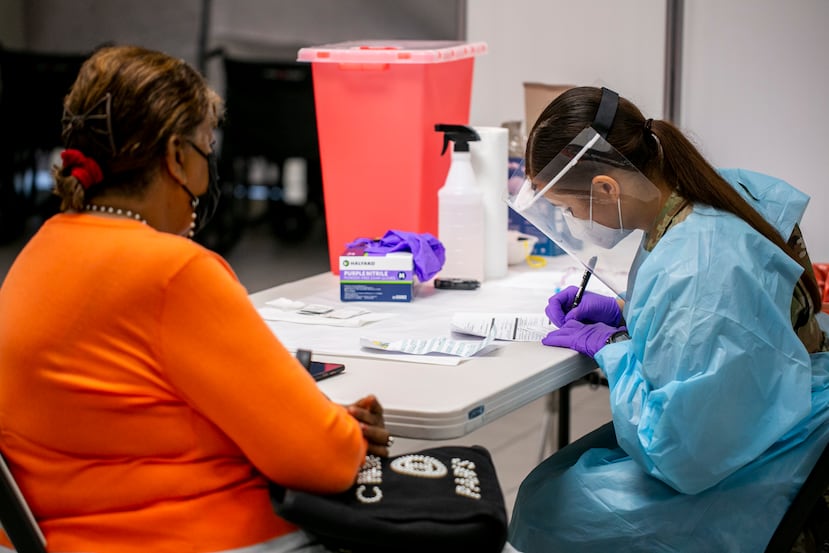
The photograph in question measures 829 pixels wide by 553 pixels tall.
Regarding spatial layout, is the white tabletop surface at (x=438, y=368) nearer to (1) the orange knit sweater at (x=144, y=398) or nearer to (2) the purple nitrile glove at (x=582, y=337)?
(2) the purple nitrile glove at (x=582, y=337)

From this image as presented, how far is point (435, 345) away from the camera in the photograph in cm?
163

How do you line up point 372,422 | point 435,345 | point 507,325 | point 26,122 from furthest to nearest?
point 26,122 → point 507,325 → point 435,345 → point 372,422

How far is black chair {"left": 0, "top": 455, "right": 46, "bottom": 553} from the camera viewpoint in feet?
3.61

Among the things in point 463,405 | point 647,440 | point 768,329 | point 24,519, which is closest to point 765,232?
point 768,329

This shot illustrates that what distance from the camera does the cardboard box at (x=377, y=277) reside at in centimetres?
201

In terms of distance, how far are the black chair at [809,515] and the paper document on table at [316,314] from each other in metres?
0.76

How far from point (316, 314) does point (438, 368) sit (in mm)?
443

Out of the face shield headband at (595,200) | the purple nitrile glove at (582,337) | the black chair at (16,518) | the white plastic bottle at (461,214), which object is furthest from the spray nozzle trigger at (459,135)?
the black chair at (16,518)

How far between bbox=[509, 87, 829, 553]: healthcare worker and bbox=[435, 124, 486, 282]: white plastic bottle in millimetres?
453

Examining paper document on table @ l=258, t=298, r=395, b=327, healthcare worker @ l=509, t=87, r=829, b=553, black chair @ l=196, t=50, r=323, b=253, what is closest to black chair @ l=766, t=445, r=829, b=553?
healthcare worker @ l=509, t=87, r=829, b=553

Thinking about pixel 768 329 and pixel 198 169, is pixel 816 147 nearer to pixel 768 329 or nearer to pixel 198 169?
pixel 768 329

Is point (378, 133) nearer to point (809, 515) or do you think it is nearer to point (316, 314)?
point (316, 314)

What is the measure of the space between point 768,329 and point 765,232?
6.7 inches

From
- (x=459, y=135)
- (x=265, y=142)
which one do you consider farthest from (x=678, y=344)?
(x=265, y=142)
